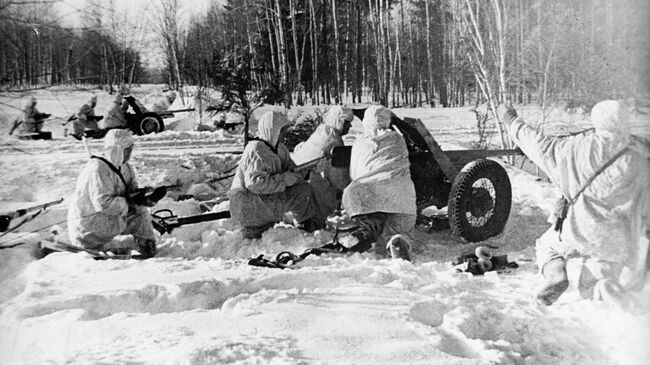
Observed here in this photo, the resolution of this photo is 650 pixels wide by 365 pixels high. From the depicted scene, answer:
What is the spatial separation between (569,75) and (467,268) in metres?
1.25

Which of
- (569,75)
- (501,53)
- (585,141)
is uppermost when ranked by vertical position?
(501,53)

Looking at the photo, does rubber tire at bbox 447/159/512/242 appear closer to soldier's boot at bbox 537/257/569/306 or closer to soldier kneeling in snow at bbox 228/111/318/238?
soldier kneeling in snow at bbox 228/111/318/238

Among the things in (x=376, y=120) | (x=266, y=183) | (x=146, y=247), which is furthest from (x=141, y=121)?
(x=376, y=120)

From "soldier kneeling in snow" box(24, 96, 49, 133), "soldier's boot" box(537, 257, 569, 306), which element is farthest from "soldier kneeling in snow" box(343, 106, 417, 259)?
"soldier kneeling in snow" box(24, 96, 49, 133)

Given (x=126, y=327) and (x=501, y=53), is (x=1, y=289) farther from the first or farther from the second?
(x=501, y=53)

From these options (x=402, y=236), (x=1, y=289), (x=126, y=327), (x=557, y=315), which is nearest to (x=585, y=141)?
(x=557, y=315)

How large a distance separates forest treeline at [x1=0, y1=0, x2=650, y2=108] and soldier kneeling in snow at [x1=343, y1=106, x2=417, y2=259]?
1.34 feet

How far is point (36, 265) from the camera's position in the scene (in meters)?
2.30

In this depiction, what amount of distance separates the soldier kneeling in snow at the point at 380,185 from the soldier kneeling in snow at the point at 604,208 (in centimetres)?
110

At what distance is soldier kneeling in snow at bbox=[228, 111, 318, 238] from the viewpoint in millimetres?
3199

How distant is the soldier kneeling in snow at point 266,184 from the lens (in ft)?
10.5

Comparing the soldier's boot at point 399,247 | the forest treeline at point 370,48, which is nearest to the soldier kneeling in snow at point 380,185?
the soldier's boot at point 399,247

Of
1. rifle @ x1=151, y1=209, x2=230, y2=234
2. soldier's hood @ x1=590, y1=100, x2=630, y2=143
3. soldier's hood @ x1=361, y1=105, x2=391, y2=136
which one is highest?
soldier's hood @ x1=361, y1=105, x2=391, y2=136

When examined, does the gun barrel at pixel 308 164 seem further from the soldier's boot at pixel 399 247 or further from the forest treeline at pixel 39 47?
the forest treeline at pixel 39 47
